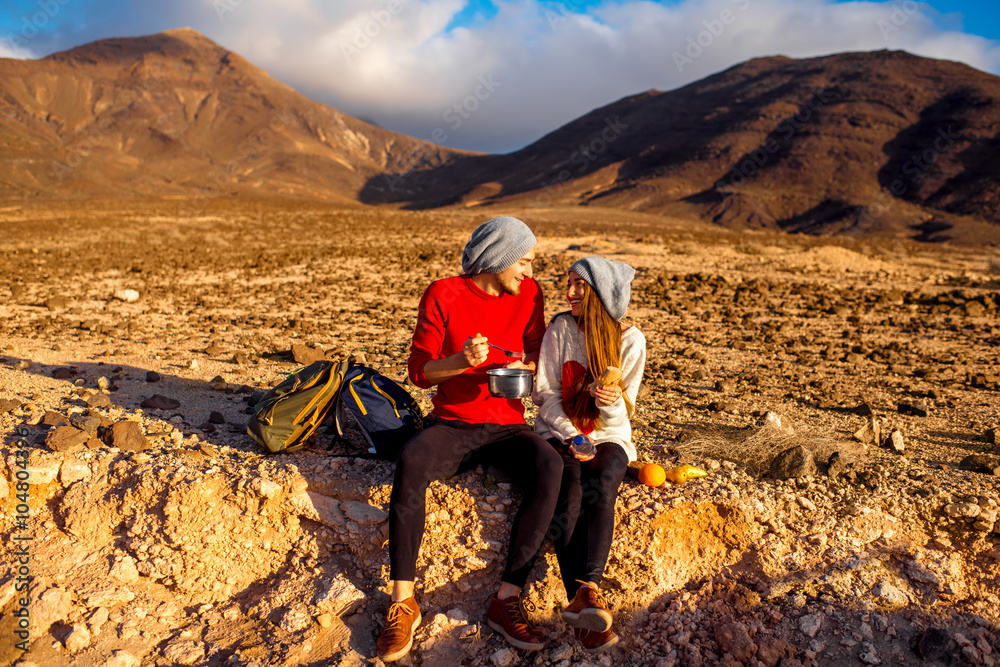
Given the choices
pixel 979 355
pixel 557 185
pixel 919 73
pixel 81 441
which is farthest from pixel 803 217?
pixel 81 441

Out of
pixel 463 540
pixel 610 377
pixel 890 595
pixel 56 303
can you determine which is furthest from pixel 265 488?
pixel 56 303

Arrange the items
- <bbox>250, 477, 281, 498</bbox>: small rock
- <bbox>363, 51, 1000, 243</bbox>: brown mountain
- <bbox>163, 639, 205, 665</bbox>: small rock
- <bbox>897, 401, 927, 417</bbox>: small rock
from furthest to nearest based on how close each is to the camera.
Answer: <bbox>363, 51, 1000, 243</bbox>: brown mountain, <bbox>897, 401, 927, 417</bbox>: small rock, <bbox>250, 477, 281, 498</bbox>: small rock, <bbox>163, 639, 205, 665</bbox>: small rock

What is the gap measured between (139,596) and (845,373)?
6.01m

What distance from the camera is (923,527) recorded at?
9.99 feet

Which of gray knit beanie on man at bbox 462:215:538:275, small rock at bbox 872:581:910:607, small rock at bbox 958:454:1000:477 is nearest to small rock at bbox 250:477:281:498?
gray knit beanie on man at bbox 462:215:538:275

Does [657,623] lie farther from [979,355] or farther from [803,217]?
[803,217]

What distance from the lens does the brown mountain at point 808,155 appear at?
4709 centimetres

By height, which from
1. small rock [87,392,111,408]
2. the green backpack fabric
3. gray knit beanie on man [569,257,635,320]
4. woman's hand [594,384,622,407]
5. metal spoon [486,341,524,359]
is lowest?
small rock [87,392,111,408]

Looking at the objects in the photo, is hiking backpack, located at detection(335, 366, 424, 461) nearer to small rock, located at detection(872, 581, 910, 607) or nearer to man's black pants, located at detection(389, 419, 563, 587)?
man's black pants, located at detection(389, 419, 563, 587)

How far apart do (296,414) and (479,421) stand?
1.04 meters

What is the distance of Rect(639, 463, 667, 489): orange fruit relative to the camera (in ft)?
10.3

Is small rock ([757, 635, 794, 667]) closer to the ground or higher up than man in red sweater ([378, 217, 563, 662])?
closer to the ground

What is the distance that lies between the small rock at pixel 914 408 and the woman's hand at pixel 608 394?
3407 mm

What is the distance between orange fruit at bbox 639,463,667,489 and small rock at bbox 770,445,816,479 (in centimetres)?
69
